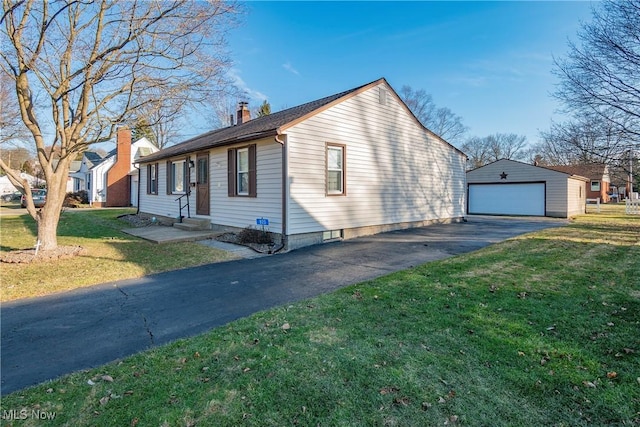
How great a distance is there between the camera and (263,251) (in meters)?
9.10

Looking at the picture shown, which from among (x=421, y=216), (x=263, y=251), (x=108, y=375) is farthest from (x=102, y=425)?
(x=421, y=216)

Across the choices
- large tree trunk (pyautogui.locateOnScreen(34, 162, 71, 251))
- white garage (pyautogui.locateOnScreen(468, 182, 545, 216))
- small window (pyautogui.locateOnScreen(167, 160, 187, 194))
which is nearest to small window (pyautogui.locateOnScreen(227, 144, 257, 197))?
small window (pyautogui.locateOnScreen(167, 160, 187, 194))

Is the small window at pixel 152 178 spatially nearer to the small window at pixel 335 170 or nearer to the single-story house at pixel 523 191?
the small window at pixel 335 170

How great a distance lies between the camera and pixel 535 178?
74.6 feet

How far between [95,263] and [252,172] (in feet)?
15.5

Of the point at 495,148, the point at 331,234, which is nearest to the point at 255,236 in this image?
the point at 331,234

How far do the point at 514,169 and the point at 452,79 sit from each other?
292 inches

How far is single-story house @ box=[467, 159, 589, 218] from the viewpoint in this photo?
71.1ft

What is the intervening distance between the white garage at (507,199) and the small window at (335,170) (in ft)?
57.9

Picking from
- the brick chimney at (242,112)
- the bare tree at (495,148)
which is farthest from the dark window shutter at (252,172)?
the bare tree at (495,148)

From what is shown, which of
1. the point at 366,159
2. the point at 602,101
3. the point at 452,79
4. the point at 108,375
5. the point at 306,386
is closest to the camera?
the point at 306,386

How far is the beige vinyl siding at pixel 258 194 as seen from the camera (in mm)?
9641

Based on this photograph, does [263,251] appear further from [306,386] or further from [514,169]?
[514,169]

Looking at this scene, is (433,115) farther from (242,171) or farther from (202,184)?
(242,171)
